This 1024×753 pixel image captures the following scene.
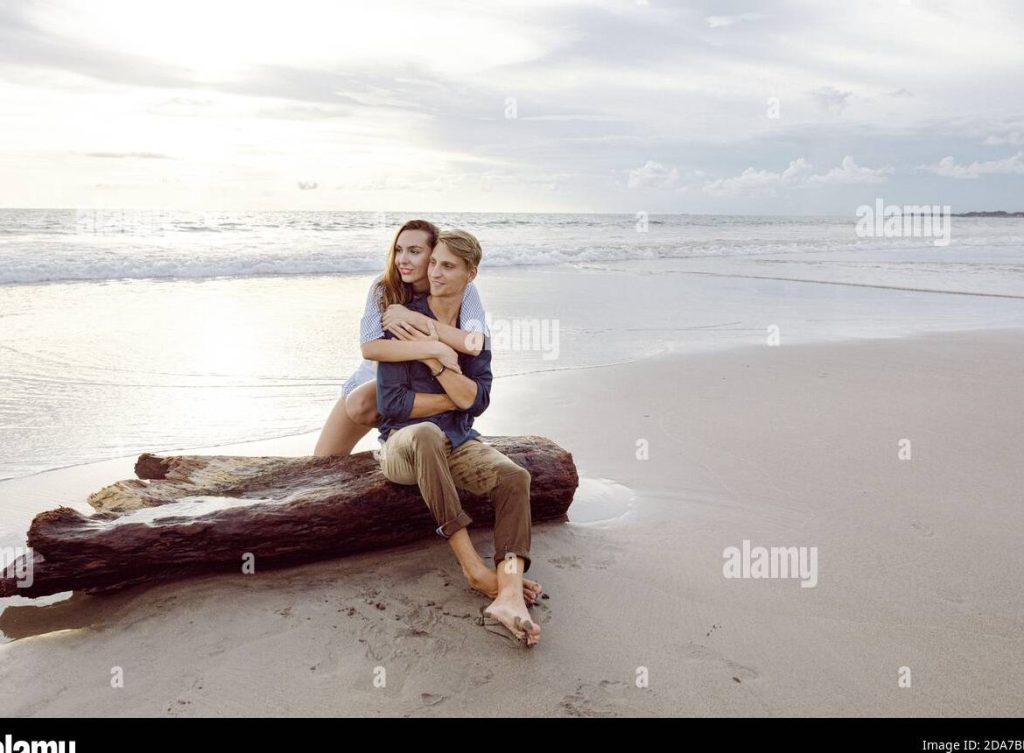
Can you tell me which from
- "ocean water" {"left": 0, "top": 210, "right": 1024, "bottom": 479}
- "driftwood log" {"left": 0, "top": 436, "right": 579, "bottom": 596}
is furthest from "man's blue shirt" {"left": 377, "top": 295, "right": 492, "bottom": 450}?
"ocean water" {"left": 0, "top": 210, "right": 1024, "bottom": 479}

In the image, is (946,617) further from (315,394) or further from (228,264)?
(228,264)

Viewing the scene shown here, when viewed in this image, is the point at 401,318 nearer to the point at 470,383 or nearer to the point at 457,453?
the point at 470,383

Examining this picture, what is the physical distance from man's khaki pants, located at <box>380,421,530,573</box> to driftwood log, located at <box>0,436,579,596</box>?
0.29 metres

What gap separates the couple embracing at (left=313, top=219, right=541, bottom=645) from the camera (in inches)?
158

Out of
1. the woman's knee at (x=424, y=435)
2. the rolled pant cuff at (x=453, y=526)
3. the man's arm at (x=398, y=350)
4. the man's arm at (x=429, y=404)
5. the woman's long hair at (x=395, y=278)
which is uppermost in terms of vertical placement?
the woman's long hair at (x=395, y=278)

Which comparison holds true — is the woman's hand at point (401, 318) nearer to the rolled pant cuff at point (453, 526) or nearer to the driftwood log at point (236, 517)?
the driftwood log at point (236, 517)

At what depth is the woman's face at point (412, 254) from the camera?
15.1 ft

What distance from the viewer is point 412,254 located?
462 centimetres

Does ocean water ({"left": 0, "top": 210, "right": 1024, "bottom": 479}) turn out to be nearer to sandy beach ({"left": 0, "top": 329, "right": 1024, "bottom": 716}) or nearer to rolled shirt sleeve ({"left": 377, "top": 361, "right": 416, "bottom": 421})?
sandy beach ({"left": 0, "top": 329, "right": 1024, "bottom": 716})

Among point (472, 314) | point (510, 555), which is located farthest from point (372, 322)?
point (510, 555)

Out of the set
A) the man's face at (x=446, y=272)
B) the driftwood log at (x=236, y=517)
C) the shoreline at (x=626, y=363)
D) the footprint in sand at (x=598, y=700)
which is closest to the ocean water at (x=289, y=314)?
the shoreline at (x=626, y=363)

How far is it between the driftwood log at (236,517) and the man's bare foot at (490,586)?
2.03ft

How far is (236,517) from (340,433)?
1.36m
